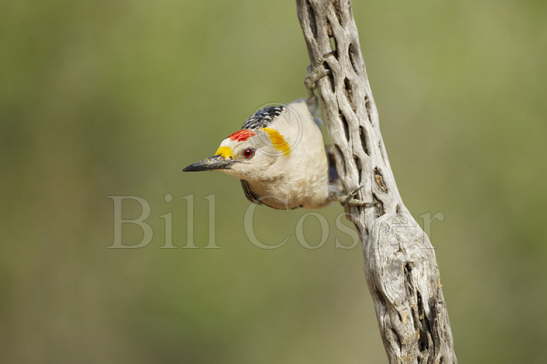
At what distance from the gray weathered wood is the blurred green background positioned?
290 cm

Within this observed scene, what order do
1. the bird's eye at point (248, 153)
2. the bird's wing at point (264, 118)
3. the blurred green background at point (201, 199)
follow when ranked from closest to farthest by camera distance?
the bird's eye at point (248, 153)
the bird's wing at point (264, 118)
the blurred green background at point (201, 199)

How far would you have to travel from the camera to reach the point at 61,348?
250 inches

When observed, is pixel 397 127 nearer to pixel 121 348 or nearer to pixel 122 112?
pixel 122 112

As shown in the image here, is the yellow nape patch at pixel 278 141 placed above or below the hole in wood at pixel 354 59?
below

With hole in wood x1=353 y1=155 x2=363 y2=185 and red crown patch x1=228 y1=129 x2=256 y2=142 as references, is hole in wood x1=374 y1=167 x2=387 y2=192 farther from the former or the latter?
red crown patch x1=228 y1=129 x2=256 y2=142

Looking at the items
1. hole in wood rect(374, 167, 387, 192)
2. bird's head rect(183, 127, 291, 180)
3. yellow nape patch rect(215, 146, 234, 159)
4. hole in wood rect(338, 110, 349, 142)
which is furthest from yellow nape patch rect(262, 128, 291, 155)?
hole in wood rect(374, 167, 387, 192)

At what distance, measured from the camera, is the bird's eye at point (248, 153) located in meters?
3.32

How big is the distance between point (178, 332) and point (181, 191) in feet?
5.19

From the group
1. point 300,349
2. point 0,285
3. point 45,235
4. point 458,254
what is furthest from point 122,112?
point 458,254

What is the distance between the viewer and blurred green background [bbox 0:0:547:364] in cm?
616

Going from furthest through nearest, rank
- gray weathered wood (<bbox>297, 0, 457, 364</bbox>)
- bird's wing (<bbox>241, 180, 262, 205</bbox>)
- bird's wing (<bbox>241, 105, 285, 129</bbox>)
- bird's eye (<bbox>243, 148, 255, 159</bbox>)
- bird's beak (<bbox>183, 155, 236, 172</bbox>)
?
1. bird's wing (<bbox>241, 180, 262, 205</bbox>)
2. bird's wing (<bbox>241, 105, 285, 129</bbox>)
3. bird's eye (<bbox>243, 148, 255, 159</bbox>)
4. bird's beak (<bbox>183, 155, 236, 172</bbox>)
5. gray weathered wood (<bbox>297, 0, 457, 364</bbox>)

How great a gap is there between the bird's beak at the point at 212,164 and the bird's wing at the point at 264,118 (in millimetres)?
481

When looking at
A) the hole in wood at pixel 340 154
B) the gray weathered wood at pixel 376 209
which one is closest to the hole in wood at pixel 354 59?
the gray weathered wood at pixel 376 209

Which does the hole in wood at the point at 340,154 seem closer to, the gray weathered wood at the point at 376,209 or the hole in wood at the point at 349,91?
the gray weathered wood at the point at 376,209
